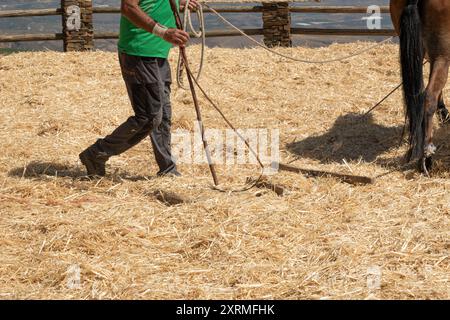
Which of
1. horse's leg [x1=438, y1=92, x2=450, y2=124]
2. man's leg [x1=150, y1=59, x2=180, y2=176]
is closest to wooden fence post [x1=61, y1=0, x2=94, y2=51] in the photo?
horse's leg [x1=438, y1=92, x2=450, y2=124]

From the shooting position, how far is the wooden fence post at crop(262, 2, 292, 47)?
14.2 meters

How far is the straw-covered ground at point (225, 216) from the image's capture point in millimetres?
4398

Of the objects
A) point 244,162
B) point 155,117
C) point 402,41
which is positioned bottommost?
point 244,162

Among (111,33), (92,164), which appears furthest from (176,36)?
(111,33)

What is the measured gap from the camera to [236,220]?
17.6 feet

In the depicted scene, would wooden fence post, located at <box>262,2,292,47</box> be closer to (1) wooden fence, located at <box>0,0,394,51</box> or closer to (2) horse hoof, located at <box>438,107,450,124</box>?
(1) wooden fence, located at <box>0,0,394,51</box>

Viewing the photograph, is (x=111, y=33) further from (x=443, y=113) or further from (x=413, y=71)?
(x=413, y=71)

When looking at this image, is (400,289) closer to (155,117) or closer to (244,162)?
(155,117)

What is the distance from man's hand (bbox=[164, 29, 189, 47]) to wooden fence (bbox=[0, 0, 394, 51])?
8254mm

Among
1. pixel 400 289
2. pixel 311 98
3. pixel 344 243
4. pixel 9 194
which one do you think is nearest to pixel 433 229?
pixel 344 243

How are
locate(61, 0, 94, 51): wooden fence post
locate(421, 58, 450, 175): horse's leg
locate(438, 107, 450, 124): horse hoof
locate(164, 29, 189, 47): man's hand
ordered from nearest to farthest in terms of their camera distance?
locate(164, 29, 189, 47): man's hand → locate(421, 58, 450, 175): horse's leg → locate(438, 107, 450, 124): horse hoof → locate(61, 0, 94, 51): wooden fence post

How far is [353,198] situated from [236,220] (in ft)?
3.66

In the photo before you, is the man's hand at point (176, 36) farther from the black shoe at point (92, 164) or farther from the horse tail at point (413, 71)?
the horse tail at point (413, 71)

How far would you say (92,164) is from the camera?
677cm
